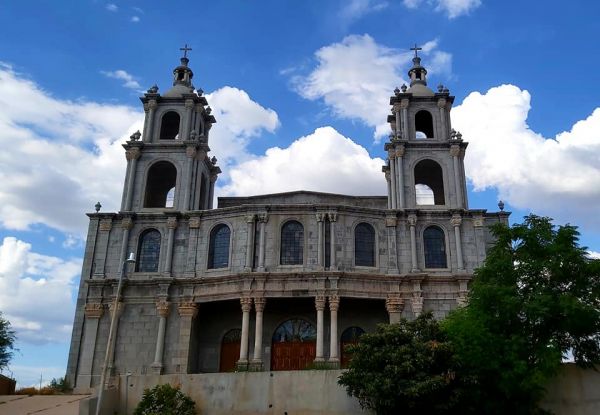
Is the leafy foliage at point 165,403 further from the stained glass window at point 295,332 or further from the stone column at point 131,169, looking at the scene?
the stone column at point 131,169

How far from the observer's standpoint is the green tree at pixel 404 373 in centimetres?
1950

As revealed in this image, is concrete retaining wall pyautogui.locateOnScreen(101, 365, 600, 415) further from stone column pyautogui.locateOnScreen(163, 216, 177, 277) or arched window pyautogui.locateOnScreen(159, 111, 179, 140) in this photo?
arched window pyautogui.locateOnScreen(159, 111, 179, 140)

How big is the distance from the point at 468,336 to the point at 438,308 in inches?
453

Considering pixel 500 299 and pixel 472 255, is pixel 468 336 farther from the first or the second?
pixel 472 255

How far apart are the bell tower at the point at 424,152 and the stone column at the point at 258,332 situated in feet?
33.8

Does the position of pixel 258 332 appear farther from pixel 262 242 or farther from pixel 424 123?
pixel 424 123

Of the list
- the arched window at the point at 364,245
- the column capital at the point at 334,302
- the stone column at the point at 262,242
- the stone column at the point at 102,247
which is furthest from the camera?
the stone column at the point at 102,247

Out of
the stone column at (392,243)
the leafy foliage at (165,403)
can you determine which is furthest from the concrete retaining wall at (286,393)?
the stone column at (392,243)

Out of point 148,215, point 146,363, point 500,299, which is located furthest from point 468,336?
point 148,215

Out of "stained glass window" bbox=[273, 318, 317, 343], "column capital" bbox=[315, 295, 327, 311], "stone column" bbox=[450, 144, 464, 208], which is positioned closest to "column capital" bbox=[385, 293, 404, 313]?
"column capital" bbox=[315, 295, 327, 311]

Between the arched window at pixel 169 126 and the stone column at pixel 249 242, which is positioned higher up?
the arched window at pixel 169 126

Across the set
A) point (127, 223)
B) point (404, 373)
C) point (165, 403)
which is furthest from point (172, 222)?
point (404, 373)

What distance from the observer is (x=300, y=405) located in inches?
886

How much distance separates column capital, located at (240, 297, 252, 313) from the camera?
30766 millimetres
